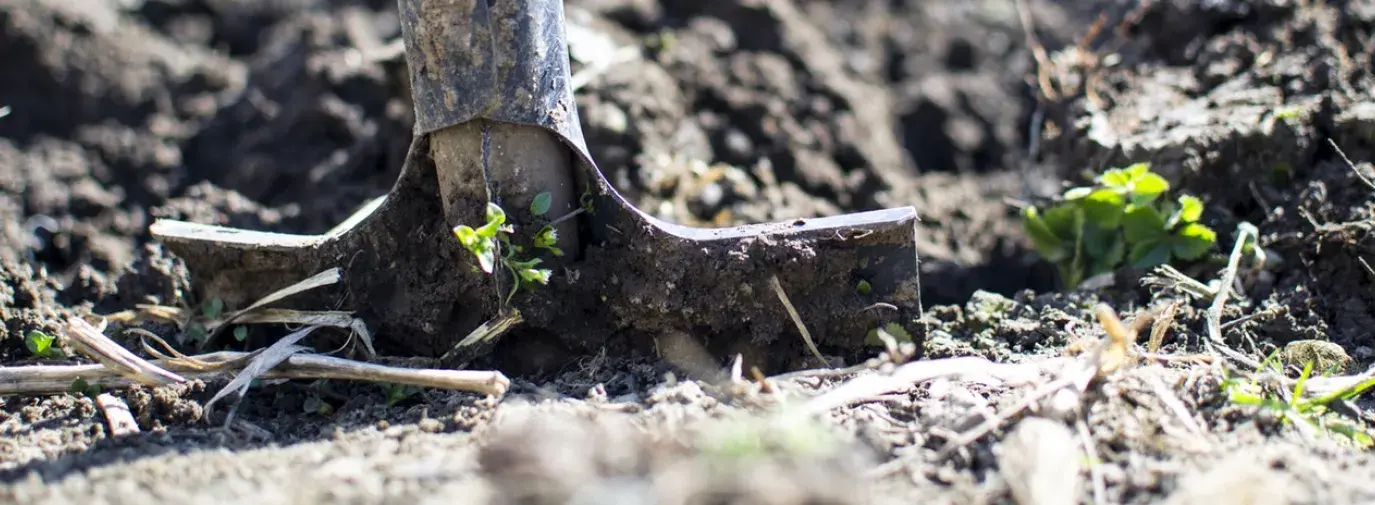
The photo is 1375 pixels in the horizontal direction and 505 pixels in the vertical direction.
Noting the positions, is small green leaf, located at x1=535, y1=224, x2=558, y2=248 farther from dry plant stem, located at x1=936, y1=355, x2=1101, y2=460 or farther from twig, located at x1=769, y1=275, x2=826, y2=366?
dry plant stem, located at x1=936, y1=355, x2=1101, y2=460

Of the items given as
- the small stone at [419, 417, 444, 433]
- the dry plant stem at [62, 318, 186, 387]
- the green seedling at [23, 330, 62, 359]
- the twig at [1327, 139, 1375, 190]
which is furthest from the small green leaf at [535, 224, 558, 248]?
the twig at [1327, 139, 1375, 190]

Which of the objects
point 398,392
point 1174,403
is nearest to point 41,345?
point 398,392

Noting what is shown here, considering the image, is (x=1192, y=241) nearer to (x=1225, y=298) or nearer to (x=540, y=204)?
(x=1225, y=298)

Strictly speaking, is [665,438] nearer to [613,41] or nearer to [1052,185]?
[1052,185]

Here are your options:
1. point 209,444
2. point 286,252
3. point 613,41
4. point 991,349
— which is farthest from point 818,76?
Result: point 209,444

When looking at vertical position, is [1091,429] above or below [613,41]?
below

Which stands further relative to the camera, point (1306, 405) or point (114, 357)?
point (114, 357)
